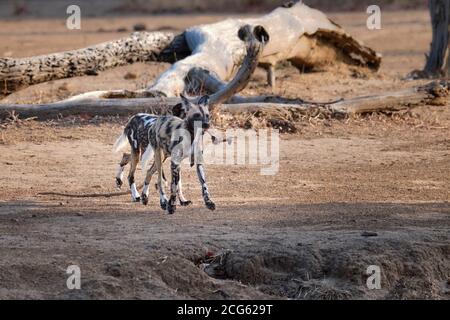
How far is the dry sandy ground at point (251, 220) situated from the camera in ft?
22.1

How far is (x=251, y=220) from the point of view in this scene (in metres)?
8.11

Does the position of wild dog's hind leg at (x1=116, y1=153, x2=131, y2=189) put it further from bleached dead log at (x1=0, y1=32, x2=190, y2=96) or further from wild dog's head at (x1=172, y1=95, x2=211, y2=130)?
bleached dead log at (x1=0, y1=32, x2=190, y2=96)

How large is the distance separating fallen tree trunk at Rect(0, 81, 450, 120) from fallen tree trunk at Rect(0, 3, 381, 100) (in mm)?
490

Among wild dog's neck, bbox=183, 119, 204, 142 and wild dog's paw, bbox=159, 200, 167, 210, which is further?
wild dog's paw, bbox=159, 200, 167, 210

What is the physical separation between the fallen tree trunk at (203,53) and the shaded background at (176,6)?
39.5ft

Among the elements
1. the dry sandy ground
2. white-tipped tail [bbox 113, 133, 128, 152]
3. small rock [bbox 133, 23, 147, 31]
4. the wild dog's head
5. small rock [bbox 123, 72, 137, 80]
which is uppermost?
small rock [bbox 133, 23, 147, 31]

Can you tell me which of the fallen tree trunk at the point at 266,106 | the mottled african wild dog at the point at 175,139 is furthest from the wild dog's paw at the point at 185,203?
the fallen tree trunk at the point at 266,106

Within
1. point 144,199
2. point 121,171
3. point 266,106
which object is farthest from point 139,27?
point 144,199

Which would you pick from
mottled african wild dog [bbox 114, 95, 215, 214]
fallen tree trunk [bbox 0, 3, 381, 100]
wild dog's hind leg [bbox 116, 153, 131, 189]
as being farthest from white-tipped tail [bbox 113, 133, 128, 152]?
fallen tree trunk [bbox 0, 3, 381, 100]

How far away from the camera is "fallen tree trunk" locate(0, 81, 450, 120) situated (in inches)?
464

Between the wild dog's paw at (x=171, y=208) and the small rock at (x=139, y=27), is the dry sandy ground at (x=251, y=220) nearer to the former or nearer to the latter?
the wild dog's paw at (x=171, y=208)
